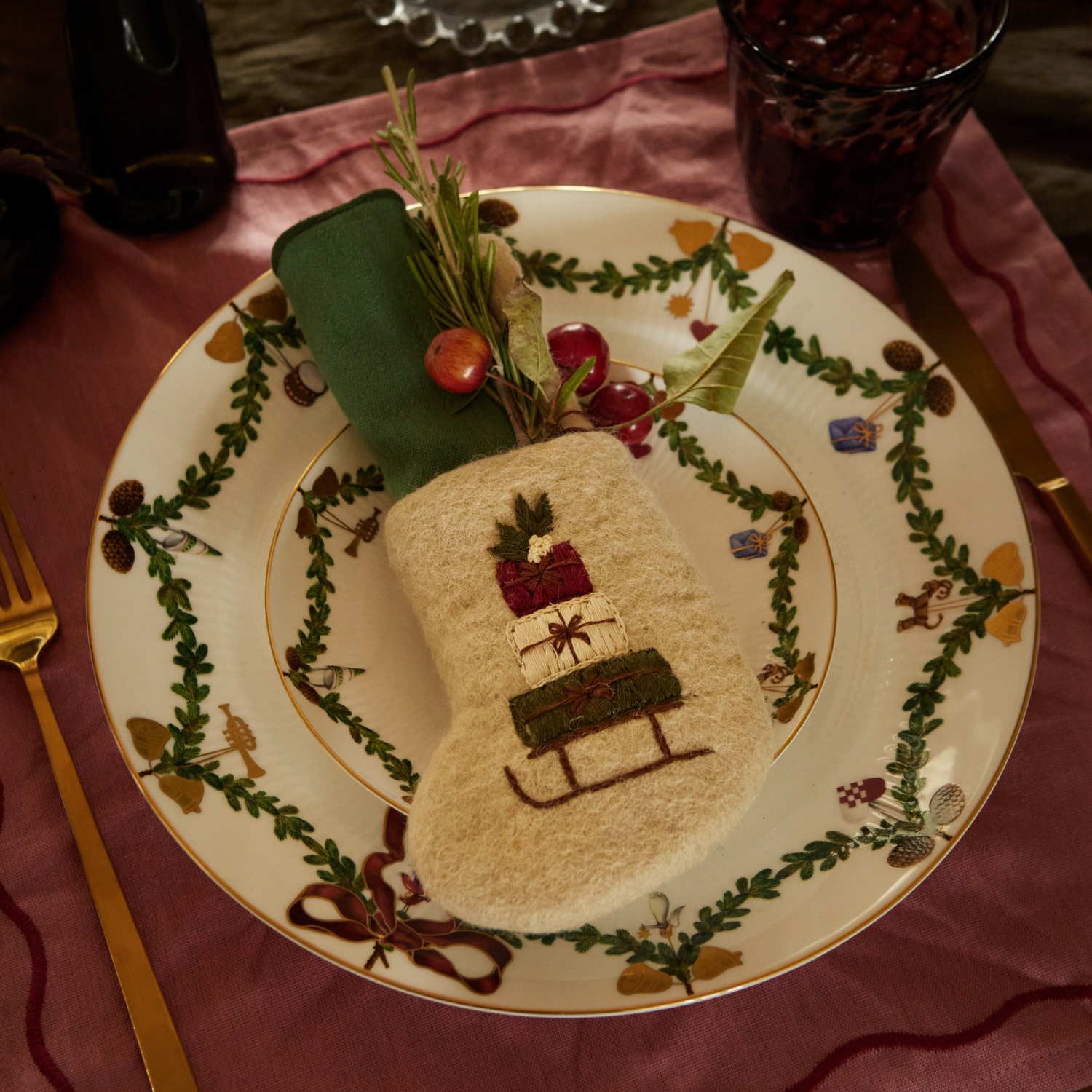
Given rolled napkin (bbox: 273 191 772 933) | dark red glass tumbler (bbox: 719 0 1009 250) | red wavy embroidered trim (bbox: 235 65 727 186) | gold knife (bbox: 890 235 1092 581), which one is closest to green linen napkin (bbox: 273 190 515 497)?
rolled napkin (bbox: 273 191 772 933)

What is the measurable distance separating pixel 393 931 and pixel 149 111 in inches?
28.7

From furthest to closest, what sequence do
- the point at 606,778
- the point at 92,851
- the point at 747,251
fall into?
the point at 747,251, the point at 92,851, the point at 606,778

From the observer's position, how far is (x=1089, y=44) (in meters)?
0.91

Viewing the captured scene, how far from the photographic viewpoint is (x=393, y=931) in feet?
1.85

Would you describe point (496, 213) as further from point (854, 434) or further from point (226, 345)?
point (854, 434)

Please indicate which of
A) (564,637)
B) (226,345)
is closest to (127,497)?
(226,345)

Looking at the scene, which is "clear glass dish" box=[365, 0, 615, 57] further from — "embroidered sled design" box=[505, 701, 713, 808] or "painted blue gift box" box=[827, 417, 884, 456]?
"embroidered sled design" box=[505, 701, 713, 808]

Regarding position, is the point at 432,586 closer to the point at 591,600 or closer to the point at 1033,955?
the point at 591,600

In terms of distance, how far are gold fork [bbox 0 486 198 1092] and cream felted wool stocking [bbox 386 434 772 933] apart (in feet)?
0.78

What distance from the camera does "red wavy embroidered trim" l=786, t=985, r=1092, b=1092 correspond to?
58cm

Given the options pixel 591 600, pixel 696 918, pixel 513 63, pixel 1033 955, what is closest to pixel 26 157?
pixel 513 63

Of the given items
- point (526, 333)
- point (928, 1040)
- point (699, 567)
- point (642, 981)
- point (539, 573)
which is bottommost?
point (928, 1040)

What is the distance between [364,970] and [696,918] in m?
0.23

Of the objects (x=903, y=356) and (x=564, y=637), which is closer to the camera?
(x=564, y=637)
